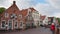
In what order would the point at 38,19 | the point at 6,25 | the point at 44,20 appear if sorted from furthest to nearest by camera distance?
the point at 44,20
the point at 38,19
the point at 6,25

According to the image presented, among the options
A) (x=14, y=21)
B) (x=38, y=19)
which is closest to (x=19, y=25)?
(x=14, y=21)

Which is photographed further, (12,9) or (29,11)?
(29,11)

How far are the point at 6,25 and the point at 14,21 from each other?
55.9 inches

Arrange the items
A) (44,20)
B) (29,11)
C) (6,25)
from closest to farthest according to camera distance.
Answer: (6,25), (29,11), (44,20)

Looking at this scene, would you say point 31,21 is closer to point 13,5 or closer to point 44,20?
point 13,5

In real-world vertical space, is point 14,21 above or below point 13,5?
below

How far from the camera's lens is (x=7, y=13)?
1051 inches

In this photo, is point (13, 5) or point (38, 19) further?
point (38, 19)

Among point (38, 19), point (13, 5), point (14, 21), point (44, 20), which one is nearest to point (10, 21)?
point (14, 21)

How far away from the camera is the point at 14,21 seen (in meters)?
26.2

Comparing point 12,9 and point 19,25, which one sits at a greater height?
point 12,9

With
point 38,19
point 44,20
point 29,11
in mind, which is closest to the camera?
point 29,11

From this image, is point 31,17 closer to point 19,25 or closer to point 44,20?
point 19,25

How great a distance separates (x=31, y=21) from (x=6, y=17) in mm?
6881
